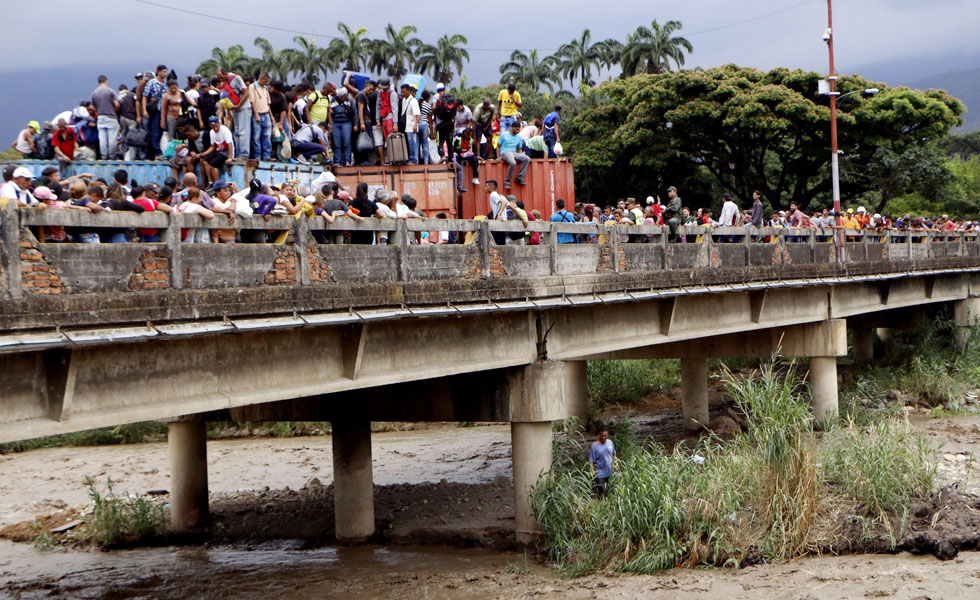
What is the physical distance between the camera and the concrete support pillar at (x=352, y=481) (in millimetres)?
16141

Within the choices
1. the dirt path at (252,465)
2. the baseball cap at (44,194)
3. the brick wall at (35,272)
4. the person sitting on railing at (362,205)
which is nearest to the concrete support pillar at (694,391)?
the dirt path at (252,465)

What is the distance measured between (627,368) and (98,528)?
55.2 ft

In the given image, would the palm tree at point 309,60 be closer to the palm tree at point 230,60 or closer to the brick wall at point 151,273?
the palm tree at point 230,60

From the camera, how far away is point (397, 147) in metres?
17.3

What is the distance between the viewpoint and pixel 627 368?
97.9ft

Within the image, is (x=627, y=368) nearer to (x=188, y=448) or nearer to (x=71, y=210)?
(x=188, y=448)

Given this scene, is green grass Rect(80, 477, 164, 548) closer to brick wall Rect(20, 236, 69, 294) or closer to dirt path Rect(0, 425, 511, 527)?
dirt path Rect(0, 425, 511, 527)

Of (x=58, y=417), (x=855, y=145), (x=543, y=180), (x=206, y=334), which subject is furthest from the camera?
(x=855, y=145)

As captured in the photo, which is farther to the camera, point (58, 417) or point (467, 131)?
point (467, 131)

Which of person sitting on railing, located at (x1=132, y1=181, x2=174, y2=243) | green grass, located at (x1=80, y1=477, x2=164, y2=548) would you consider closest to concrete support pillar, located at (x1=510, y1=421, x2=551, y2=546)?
person sitting on railing, located at (x1=132, y1=181, x2=174, y2=243)

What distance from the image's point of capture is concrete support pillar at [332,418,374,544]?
16.1 m

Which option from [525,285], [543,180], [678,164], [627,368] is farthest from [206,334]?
[678,164]

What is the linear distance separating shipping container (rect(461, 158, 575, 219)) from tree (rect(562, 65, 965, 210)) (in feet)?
70.9

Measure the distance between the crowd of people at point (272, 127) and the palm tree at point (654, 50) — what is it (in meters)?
45.6
